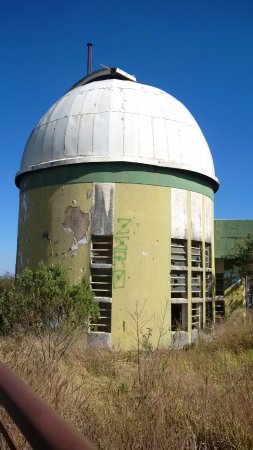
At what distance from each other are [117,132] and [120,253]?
10.4 ft

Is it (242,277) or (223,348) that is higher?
(242,277)

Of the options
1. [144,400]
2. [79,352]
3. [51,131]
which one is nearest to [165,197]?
[51,131]

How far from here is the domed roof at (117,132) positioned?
34.6 ft

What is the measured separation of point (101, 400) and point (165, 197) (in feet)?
22.2

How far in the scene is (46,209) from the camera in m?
10.9

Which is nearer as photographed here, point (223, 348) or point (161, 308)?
point (223, 348)

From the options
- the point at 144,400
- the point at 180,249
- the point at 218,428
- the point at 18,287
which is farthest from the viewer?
the point at 180,249

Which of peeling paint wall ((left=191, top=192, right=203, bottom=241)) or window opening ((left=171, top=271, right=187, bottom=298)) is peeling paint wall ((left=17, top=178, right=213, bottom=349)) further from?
peeling paint wall ((left=191, top=192, right=203, bottom=241))

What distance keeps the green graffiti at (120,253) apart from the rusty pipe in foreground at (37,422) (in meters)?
8.64

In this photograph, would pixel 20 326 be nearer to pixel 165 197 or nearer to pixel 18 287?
pixel 18 287

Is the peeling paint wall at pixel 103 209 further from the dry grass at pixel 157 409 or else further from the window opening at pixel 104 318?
the dry grass at pixel 157 409

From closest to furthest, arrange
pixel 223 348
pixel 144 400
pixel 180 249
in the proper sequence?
1. pixel 144 400
2. pixel 223 348
3. pixel 180 249

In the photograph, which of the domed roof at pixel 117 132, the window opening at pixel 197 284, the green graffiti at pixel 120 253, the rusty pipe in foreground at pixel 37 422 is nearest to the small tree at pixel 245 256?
the window opening at pixel 197 284

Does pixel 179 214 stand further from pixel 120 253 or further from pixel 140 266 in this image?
pixel 120 253
